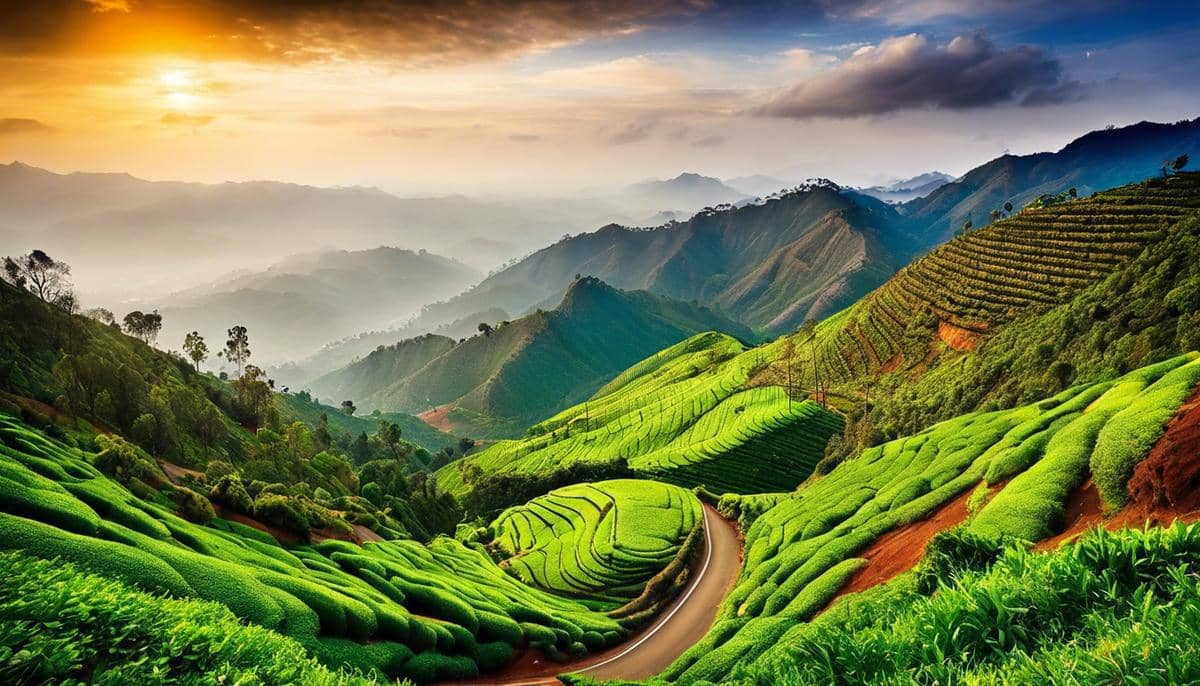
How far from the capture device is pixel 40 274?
8656cm

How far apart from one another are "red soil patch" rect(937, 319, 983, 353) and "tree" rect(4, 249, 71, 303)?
146 meters

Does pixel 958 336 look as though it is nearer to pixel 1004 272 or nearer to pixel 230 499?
pixel 1004 272

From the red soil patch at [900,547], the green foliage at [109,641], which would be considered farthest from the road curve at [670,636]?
the green foliage at [109,641]

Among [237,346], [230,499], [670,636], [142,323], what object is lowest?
[670,636]

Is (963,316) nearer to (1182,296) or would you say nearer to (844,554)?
(1182,296)

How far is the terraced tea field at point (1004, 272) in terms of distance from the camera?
97.7m

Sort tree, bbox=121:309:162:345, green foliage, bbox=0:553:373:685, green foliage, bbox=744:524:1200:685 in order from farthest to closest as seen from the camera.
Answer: tree, bbox=121:309:162:345
green foliage, bbox=0:553:373:685
green foliage, bbox=744:524:1200:685

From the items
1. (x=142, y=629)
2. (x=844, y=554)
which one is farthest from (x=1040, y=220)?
(x=142, y=629)

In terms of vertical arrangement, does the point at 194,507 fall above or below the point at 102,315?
below

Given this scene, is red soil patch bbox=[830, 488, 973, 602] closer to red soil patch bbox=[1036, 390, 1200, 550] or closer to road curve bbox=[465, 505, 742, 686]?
red soil patch bbox=[1036, 390, 1200, 550]

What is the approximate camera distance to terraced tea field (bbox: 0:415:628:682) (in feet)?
60.3

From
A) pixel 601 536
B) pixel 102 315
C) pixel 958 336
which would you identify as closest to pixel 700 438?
pixel 958 336

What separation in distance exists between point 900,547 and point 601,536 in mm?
42850

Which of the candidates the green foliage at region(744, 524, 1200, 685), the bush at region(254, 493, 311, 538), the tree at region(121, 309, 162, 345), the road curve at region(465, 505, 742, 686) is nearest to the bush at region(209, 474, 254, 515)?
the bush at region(254, 493, 311, 538)
